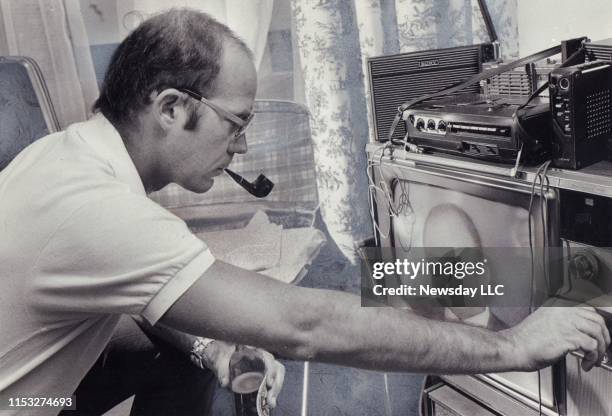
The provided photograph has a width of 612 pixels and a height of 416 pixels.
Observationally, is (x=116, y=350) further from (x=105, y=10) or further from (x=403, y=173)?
(x=105, y=10)

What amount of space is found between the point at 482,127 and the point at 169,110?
1.64 feet

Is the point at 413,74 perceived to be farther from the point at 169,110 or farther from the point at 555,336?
the point at 555,336

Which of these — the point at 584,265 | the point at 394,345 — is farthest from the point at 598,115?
the point at 394,345

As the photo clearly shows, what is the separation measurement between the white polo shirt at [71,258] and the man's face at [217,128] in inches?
4.5

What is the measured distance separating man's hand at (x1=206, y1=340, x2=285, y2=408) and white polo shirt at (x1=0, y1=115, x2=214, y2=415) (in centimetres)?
31

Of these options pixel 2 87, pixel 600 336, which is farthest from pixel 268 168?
pixel 600 336

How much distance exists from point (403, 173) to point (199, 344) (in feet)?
1.74

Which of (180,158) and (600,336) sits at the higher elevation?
(180,158)

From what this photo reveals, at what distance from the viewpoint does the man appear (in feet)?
2.22

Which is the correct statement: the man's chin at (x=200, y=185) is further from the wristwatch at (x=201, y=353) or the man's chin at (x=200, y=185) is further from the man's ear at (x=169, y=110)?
the wristwatch at (x=201, y=353)

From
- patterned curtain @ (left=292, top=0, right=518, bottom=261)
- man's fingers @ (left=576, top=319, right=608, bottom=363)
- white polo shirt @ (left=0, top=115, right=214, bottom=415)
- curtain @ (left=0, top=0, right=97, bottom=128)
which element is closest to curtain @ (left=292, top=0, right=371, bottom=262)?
patterned curtain @ (left=292, top=0, right=518, bottom=261)

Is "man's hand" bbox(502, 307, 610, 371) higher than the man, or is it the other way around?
the man

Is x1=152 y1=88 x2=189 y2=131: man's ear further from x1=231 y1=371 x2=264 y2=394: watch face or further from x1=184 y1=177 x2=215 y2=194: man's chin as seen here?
x1=231 y1=371 x2=264 y2=394: watch face

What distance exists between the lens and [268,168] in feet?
5.62
